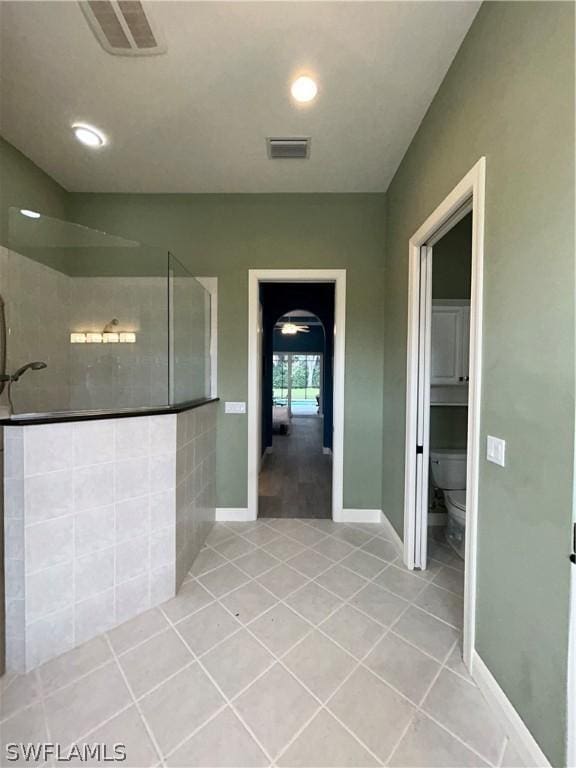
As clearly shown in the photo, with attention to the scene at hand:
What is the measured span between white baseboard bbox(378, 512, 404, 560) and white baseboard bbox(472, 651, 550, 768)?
2.91ft

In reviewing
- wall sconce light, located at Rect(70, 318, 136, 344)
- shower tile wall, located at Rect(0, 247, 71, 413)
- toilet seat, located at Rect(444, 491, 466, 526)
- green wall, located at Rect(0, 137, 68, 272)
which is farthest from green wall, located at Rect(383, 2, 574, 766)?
green wall, located at Rect(0, 137, 68, 272)

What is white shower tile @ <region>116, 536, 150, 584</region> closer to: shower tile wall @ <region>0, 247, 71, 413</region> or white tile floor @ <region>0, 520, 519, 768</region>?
white tile floor @ <region>0, 520, 519, 768</region>

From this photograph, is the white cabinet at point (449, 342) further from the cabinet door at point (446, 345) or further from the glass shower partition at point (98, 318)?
the glass shower partition at point (98, 318)

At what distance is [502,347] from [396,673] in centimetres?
149

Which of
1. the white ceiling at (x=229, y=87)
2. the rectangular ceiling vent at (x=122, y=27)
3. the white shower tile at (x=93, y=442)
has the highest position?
the white ceiling at (x=229, y=87)

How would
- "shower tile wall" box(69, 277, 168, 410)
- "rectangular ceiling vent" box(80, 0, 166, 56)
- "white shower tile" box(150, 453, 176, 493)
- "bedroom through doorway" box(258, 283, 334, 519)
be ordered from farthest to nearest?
"bedroom through doorway" box(258, 283, 334, 519)
"shower tile wall" box(69, 277, 168, 410)
"white shower tile" box(150, 453, 176, 493)
"rectangular ceiling vent" box(80, 0, 166, 56)

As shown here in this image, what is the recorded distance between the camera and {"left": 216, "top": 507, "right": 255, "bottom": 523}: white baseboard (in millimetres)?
2752

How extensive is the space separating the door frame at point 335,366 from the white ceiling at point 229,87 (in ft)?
2.45

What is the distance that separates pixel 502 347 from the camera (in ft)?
3.85

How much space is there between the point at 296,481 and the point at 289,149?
3.41 meters

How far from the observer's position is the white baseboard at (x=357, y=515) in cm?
275

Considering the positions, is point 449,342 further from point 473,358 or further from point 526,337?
point 526,337

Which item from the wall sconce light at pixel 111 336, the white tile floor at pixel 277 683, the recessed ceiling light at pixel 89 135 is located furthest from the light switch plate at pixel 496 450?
the recessed ceiling light at pixel 89 135

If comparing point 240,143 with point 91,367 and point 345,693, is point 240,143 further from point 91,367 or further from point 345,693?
point 345,693
